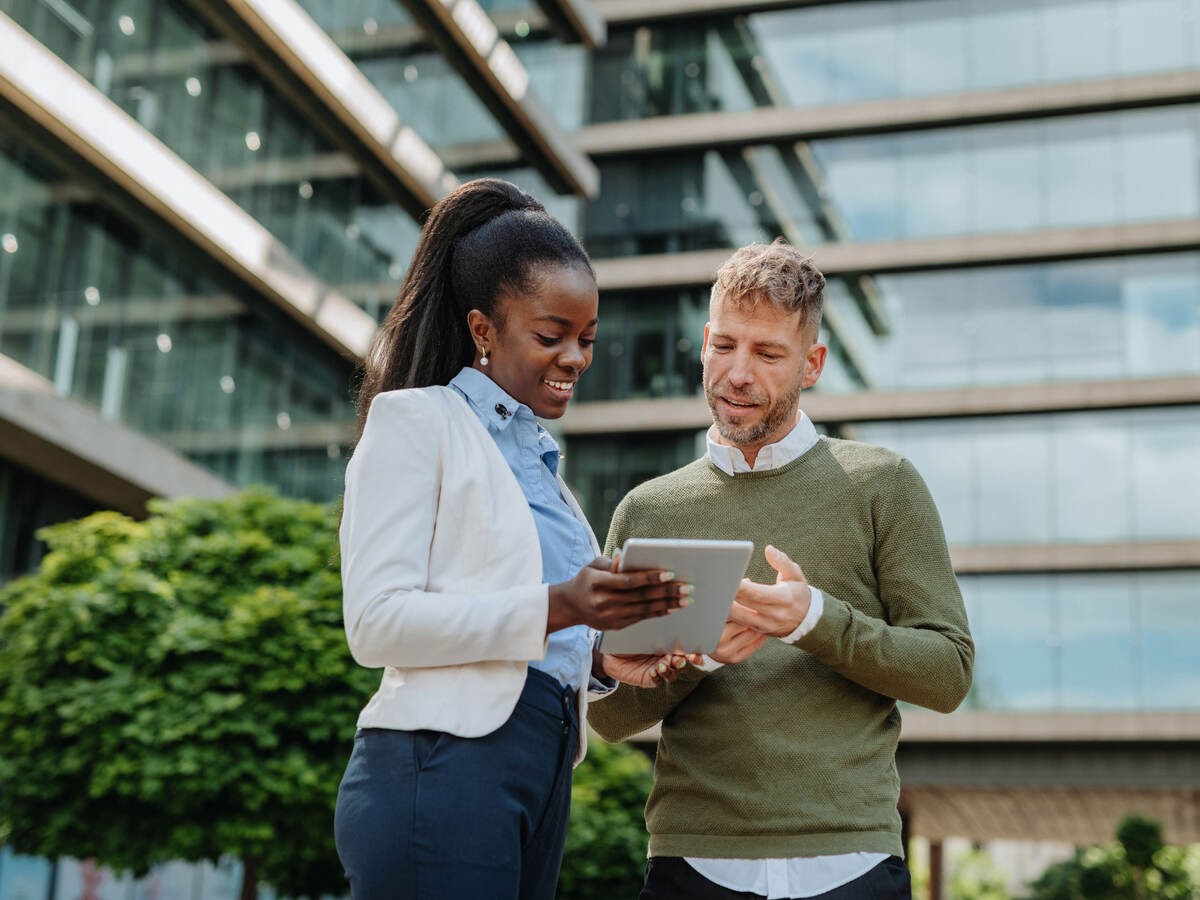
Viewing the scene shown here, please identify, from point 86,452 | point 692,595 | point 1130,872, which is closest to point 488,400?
point 692,595

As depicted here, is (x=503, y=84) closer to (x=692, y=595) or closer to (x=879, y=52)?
(x=879, y=52)

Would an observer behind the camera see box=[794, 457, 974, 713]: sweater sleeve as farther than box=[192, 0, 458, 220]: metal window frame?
No

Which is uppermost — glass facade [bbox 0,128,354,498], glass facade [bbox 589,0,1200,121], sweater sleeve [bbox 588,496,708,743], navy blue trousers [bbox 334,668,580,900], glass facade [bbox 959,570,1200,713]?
glass facade [bbox 589,0,1200,121]

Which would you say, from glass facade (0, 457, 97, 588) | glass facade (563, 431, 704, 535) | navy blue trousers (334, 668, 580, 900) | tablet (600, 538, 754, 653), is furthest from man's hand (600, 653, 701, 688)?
glass facade (563, 431, 704, 535)

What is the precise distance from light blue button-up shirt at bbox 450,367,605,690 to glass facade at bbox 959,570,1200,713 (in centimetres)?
2335

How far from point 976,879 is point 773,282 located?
58533 millimetres

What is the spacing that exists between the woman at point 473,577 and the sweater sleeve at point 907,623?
33cm

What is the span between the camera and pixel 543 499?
2682mm

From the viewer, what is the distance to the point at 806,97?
95.7 feet

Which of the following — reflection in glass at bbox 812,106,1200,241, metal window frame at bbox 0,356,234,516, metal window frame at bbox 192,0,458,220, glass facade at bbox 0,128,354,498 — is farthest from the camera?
reflection in glass at bbox 812,106,1200,241

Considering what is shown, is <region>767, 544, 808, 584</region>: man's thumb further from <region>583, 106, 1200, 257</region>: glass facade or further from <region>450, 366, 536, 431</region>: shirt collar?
<region>583, 106, 1200, 257</region>: glass facade

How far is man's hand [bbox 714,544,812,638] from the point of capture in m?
2.69

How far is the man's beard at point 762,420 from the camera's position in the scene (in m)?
3.13

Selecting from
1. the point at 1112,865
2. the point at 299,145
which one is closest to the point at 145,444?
the point at 299,145
